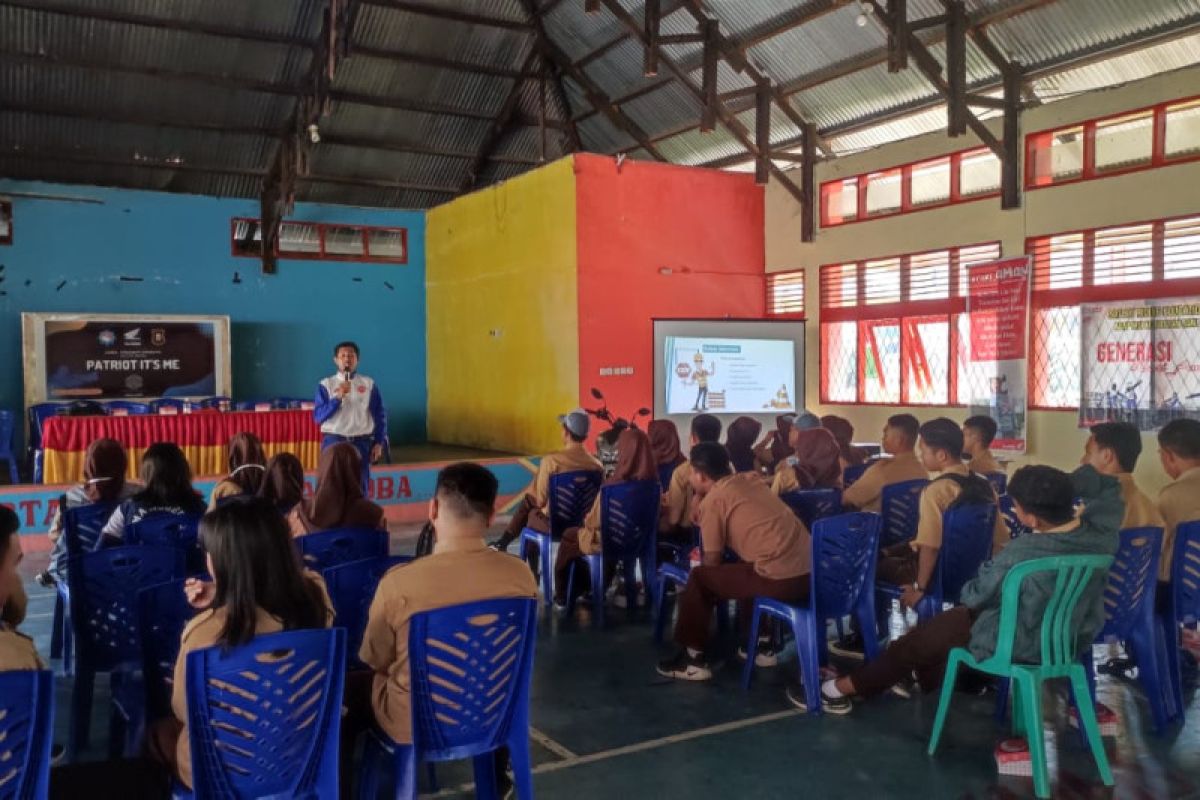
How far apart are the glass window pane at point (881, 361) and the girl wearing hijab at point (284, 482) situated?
22.1ft

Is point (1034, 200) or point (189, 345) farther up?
point (1034, 200)

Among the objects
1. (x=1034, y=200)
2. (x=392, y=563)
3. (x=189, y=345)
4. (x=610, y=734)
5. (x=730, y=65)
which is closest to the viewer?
(x=392, y=563)

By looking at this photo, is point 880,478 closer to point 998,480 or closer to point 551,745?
point 998,480

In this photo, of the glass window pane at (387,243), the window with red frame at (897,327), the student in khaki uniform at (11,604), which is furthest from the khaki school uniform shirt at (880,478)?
the glass window pane at (387,243)

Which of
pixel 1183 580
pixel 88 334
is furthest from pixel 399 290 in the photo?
pixel 1183 580

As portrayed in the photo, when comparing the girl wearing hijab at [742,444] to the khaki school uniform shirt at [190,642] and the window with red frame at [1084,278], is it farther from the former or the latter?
the khaki school uniform shirt at [190,642]

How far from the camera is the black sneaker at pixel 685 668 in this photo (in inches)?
157

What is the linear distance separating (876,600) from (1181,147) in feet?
15.6

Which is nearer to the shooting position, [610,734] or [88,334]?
[610,734]

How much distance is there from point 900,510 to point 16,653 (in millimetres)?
3690

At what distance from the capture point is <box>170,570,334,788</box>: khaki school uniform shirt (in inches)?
79.7

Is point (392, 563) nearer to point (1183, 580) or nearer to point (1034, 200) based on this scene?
point (1183, 580)

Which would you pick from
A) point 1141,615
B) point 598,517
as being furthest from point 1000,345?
point 1141,615

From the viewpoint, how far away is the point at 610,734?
11.3 ft
